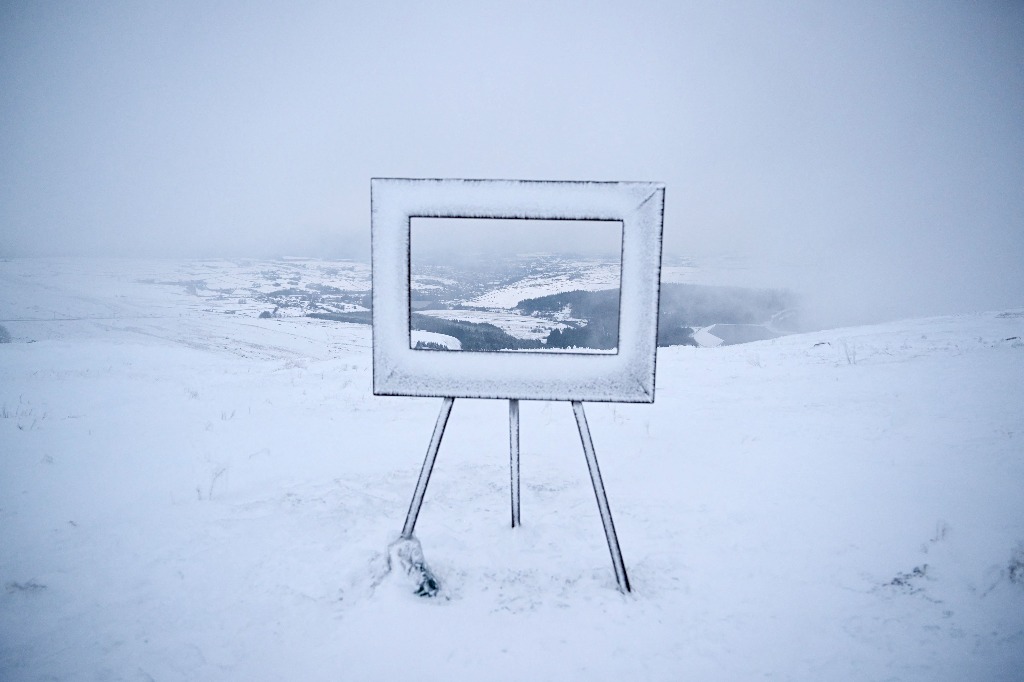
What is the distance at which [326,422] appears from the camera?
6.56m

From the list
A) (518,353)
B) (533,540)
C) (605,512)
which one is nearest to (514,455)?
(533,540)

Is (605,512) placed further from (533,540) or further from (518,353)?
(518,353)

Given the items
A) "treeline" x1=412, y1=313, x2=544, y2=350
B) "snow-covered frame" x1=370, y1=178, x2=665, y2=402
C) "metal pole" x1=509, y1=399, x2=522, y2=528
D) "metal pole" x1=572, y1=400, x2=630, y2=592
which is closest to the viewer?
"snow-covered frame" x1=370, y1=178, x2=665, y2=402

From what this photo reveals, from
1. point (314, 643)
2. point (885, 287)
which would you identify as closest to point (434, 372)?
point (314, 643)

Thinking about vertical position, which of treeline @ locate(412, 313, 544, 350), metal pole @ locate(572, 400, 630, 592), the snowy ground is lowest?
the snowy ground

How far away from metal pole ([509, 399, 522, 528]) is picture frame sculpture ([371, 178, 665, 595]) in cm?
45

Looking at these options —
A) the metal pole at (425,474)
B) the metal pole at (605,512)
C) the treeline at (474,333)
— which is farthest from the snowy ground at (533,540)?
the treeline at (474,333)

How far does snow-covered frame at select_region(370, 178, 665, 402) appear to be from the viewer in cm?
262

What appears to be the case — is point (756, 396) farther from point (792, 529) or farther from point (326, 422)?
point (326, 422)

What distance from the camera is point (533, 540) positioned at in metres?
3.44

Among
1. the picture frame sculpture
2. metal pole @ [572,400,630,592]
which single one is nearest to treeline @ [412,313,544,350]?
the picture frame sculpture

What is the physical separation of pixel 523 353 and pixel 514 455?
40.0 inches

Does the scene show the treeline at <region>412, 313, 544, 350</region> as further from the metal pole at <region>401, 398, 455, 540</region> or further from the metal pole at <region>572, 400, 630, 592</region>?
the metal pole at <region>572, 400, 630, 592</region>

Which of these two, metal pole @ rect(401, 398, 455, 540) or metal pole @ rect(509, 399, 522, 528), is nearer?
metal pole @ rect(401, 398, 455, 540)
